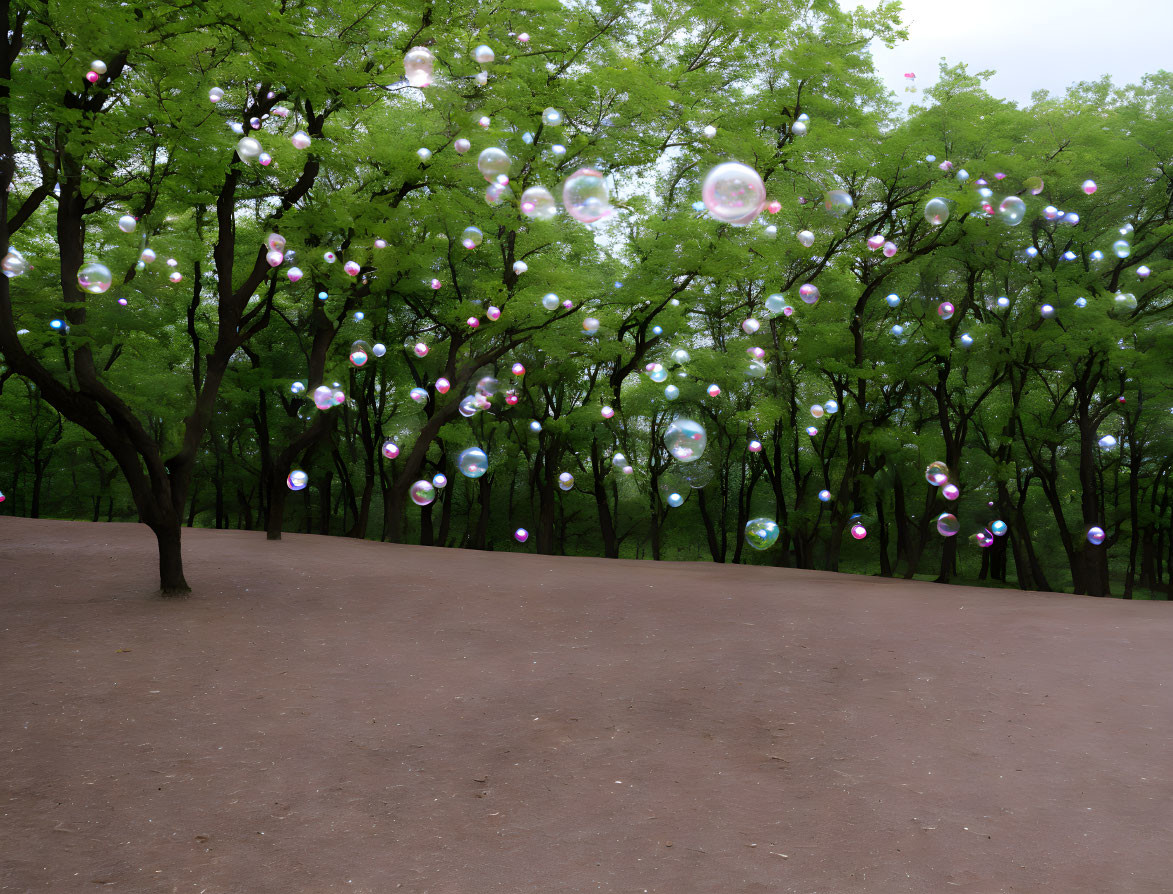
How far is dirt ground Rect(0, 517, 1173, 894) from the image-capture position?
428 centimetres

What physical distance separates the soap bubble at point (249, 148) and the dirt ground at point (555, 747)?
603cm

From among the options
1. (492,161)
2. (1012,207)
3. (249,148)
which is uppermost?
(1012,207)

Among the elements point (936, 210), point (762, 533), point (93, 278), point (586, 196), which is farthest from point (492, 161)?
point (936, 210)

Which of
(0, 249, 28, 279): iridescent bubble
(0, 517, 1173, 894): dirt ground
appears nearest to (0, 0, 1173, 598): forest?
(0, 249, 28, 279): iridescent bubble

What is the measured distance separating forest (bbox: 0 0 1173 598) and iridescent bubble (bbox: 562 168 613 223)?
46 mm

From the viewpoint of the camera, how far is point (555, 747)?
19.4 ft

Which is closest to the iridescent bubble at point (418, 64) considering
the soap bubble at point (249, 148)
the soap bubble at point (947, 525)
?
the soap bubble at point (249, 148)

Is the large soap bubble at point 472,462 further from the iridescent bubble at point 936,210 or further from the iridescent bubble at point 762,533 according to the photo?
the iridescent bubble at point 936,210

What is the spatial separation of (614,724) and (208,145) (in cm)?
986

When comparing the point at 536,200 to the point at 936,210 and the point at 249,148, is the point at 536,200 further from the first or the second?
the point at 936,210

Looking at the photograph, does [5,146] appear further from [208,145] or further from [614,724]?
[614,724]

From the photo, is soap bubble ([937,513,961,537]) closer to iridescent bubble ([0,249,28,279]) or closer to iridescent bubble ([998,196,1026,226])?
iridescent bubble ([998,196,1026,226])

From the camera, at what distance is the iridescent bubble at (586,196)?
11008mm

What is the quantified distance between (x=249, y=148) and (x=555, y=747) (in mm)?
9416
